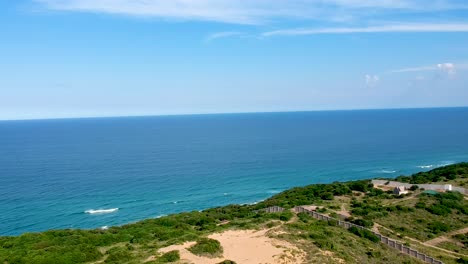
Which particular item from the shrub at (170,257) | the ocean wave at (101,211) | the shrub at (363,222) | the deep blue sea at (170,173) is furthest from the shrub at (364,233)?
the ocean wave at (101,211)

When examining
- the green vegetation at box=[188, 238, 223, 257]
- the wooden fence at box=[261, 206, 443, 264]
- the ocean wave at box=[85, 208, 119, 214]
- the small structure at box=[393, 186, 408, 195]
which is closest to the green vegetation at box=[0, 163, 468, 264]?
the green vegetation at box=[188, 238, 223, 257]

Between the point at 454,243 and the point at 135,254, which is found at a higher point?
the point at 135,254

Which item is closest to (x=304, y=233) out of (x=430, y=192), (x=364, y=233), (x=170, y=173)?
(x=364, y=233)

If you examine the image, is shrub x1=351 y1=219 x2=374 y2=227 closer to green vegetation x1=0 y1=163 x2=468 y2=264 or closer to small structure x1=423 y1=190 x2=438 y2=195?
green vegetation x1=0 y1=163 x2=468 y2=264

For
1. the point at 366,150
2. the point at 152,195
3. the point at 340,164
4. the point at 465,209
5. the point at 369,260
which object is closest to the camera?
the point at 369,260

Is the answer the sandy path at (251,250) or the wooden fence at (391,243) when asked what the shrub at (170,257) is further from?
the wooden fence at (391,243)

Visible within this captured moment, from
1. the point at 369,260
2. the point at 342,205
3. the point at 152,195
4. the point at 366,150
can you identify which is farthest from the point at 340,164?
the point at 369,260

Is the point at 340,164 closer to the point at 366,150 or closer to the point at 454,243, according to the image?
the point at 366,150
